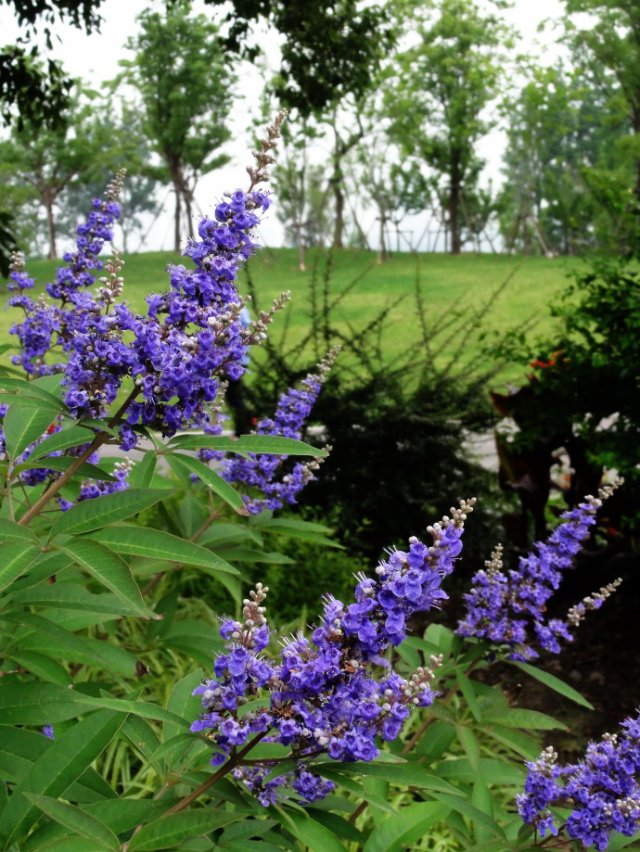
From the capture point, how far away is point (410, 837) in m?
2.09

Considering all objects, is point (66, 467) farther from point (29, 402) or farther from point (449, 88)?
point (449, 88)

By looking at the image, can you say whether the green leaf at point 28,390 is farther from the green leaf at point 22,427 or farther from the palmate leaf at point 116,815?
the palmate leaf at point 116,815

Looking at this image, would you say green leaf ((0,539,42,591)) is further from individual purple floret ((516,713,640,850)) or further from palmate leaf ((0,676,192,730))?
individual purple floret ((516,713,640,850))

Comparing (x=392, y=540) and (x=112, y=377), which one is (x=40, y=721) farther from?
(x=392, y=540)

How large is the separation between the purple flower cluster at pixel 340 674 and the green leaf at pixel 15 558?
0.40m

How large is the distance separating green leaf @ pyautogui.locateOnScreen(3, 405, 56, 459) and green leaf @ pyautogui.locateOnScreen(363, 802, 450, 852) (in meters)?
1.22

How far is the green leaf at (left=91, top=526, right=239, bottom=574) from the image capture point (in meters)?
1.66

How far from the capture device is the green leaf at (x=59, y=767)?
1.57 meters

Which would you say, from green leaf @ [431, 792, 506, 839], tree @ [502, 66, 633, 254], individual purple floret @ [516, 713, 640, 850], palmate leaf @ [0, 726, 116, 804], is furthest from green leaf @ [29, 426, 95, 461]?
tree @ [502, 66, 633, 254]

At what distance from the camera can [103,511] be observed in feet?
5.82

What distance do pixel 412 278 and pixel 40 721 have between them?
2994cm

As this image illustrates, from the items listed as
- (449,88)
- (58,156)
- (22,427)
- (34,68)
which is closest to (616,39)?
(449,88)

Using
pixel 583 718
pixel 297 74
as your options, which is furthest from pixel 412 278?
pixel 583 718

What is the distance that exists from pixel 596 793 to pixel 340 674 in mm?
910
